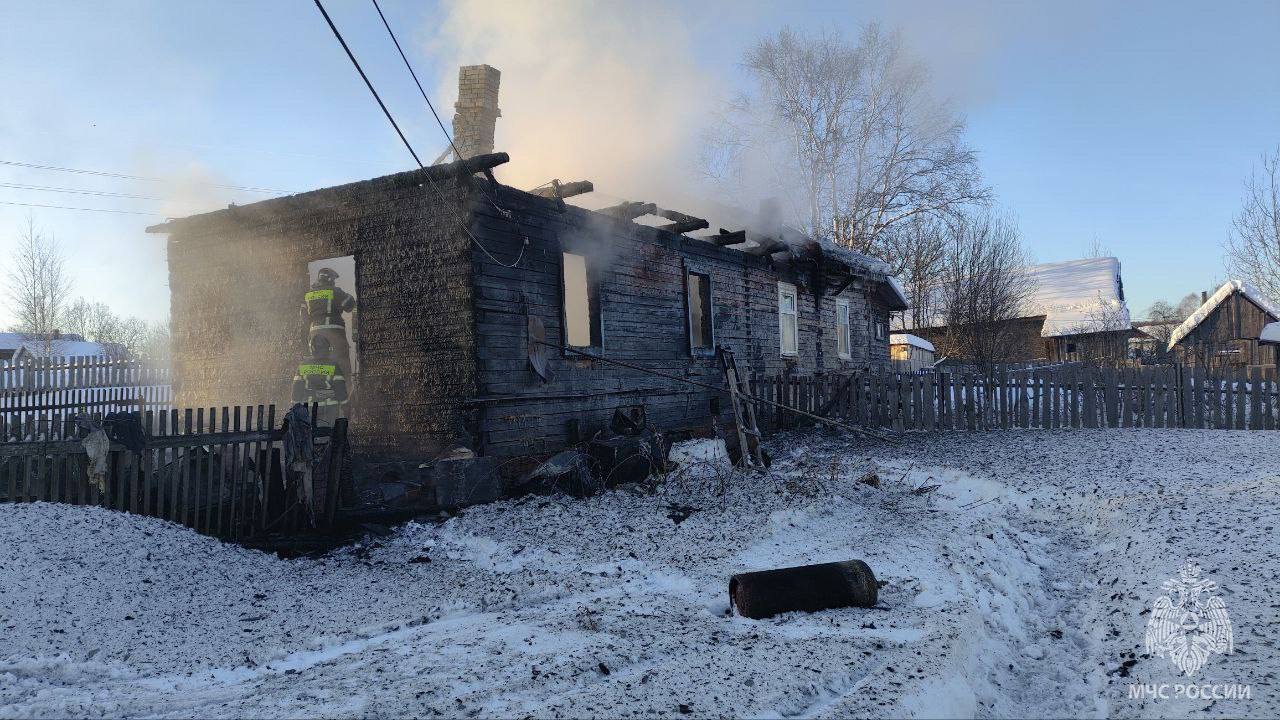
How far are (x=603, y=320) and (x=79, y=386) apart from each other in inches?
449

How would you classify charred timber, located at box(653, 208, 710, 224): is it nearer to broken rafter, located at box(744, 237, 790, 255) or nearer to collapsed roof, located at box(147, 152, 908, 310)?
collapsed roof, located at box(147, 152, 908, 310)

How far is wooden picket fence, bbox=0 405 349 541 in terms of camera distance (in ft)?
20.0

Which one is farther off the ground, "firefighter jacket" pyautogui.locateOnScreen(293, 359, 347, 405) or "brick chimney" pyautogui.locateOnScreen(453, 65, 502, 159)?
"brick chimney" pyautogui.locateOnScreen(453, 65, 502, 159)

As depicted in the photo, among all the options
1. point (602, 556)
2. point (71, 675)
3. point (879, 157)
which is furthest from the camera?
point (879, 157)

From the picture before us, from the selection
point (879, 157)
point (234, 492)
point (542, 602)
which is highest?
point (879, 157)

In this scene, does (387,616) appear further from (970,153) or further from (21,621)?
(970,153)

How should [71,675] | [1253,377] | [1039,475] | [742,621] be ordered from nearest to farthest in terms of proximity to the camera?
[71,675] < [742,621] < [1039,475] < [1253,377]

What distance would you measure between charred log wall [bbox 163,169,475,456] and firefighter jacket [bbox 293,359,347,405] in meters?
0.28

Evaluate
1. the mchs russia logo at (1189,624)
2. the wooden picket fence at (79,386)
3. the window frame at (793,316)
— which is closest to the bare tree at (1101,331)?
the window frame at (793,316)

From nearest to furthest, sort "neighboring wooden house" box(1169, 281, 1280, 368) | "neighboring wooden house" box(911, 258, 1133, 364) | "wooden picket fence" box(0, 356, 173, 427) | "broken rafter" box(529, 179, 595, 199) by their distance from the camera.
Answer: "broken rafter" box(529, 179, 595, 199), "wooden picket fence" box(0, 356, 173, 427), "neighboring wooden house" box(1169, 281, 1280, 368), "neighboring wooden house" box(911, 258, 1133, 364)

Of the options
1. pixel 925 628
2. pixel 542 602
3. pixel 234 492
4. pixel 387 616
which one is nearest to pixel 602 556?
pixel 542 602

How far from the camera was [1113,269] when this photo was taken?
4372 centimetres

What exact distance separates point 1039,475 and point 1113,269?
139 feet

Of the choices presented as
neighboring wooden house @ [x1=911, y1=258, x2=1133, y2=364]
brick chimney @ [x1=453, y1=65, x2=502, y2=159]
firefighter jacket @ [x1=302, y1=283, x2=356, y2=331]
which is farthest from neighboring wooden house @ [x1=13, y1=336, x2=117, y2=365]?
neighboring wooden house @ [x1=911, y1=258, x2=1133, y2=364]
